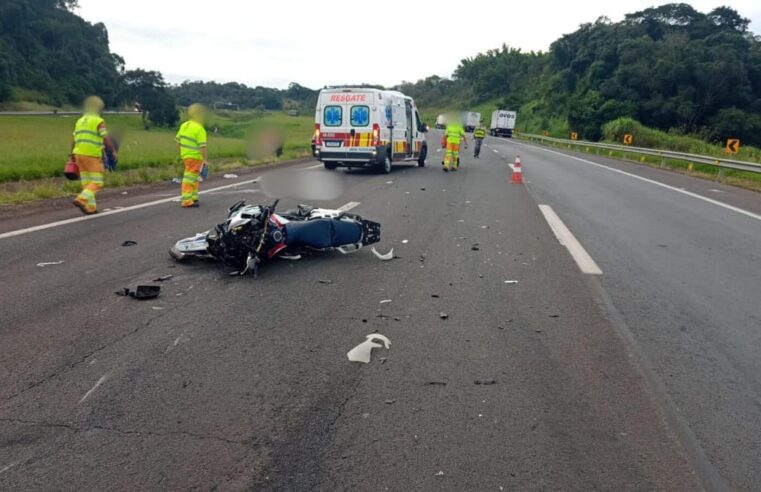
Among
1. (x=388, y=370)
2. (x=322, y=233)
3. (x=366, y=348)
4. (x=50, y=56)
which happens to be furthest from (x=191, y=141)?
(x=50, y=56)

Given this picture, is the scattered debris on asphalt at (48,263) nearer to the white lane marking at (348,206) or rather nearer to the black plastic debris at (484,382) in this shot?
the white lane marking at (348,206)

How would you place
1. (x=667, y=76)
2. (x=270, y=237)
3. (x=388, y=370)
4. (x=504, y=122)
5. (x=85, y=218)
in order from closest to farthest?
(x=388, y=370), (x=270, y=237), (x=85, y=218), (x=667, y=76), (x=504, y=122)

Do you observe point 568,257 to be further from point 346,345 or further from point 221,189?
point 221,189

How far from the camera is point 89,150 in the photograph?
895 cm

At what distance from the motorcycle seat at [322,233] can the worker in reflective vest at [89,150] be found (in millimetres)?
4473

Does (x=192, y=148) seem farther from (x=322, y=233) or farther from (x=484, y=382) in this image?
(x=484, y=382)

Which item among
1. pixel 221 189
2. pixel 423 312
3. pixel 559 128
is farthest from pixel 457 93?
pixel 423 312

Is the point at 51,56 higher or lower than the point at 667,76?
higher

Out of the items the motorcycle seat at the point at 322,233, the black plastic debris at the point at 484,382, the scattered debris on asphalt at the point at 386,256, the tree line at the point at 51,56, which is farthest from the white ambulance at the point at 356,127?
the tree line at the point at 51,56

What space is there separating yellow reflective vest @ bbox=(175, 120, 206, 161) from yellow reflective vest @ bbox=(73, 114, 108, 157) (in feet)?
4.01

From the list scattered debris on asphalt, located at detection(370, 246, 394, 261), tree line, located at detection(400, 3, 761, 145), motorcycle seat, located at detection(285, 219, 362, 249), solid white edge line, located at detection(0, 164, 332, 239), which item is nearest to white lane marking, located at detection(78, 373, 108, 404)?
motorcycle seat, located at detection(285, 219, 362, 249)

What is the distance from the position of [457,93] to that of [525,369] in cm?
11342

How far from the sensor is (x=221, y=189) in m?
12.6

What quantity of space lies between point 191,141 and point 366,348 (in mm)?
6975
